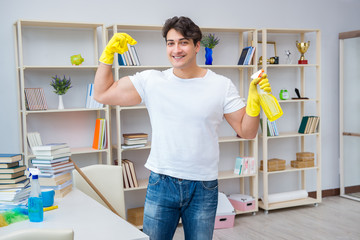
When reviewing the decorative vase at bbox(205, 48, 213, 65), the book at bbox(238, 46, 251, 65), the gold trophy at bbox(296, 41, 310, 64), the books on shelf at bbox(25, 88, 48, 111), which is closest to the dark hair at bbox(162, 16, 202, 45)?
the books on shelf at bbox(25, 88, 48, 111)

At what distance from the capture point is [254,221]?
426 centimetres

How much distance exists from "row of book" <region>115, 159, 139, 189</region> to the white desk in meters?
1.61

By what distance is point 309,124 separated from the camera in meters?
4.69

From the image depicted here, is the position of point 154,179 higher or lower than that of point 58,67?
lower

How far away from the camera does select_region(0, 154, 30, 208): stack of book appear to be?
2105 mm

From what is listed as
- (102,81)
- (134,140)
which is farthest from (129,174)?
(102,81)

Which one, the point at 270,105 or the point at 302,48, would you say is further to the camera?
the point at 302,48

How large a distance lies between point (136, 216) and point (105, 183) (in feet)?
4.24

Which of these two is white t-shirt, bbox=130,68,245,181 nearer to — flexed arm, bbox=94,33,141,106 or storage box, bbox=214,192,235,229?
flexed arm, bbox=94,33,141,106

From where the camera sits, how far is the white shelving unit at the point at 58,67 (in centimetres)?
371

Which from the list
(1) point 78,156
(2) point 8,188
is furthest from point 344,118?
(2) point 8,188

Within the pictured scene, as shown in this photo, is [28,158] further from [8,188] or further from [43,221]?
[43,221]

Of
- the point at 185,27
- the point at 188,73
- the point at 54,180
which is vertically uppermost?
the point at 185,27

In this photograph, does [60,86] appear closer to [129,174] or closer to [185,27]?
[129,174]
